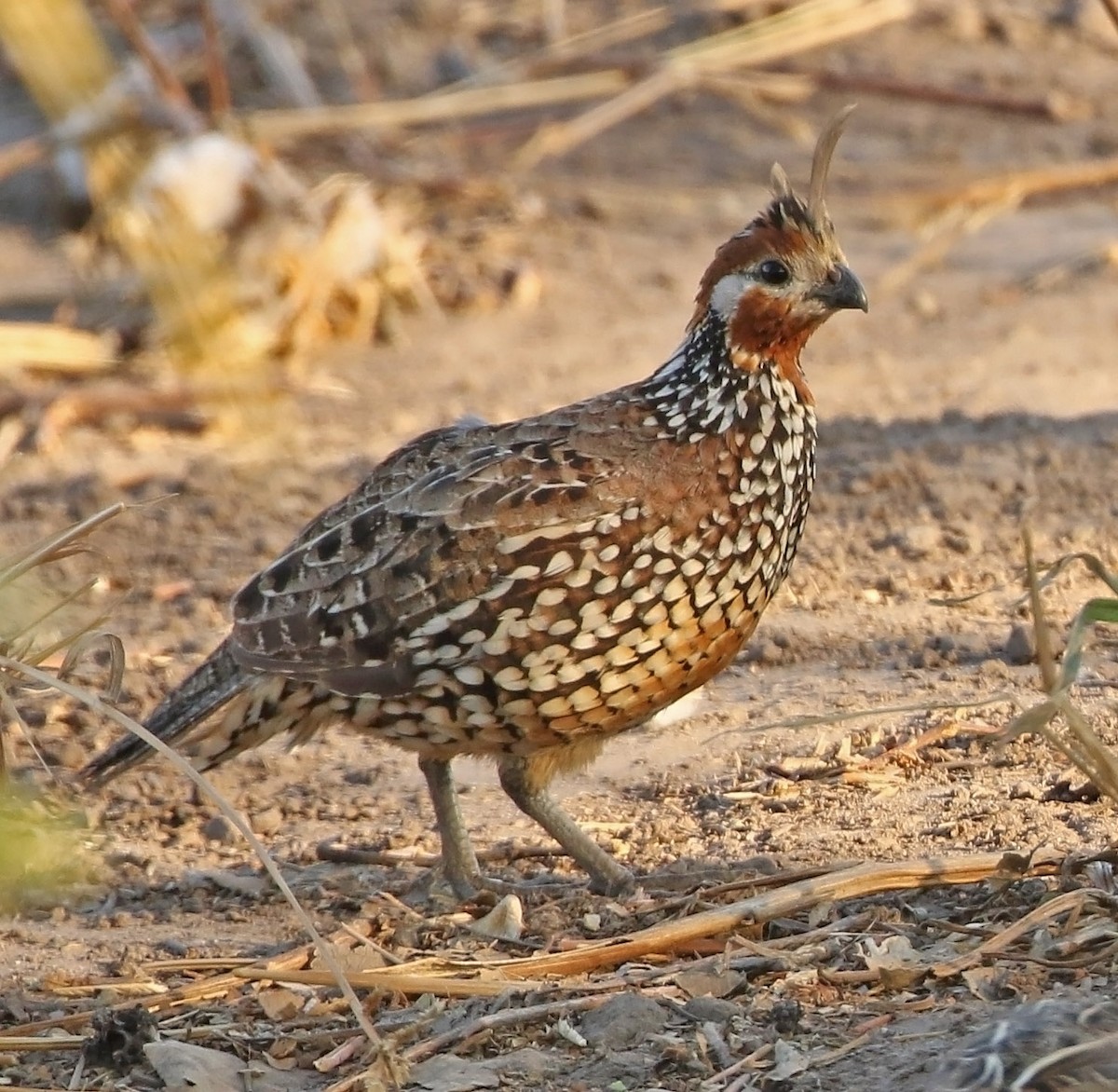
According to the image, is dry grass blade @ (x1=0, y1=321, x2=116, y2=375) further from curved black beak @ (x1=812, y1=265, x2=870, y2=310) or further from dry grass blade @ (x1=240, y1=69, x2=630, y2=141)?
curved black beak @ (x1=812, y1=265, x2=870, y2=310)

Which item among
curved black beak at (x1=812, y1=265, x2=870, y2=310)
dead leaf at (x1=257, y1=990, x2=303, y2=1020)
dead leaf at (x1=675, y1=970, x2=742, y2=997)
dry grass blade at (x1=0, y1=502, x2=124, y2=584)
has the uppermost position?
dry grass blade at (x1=0, y1=502, x2=124, y2=584)

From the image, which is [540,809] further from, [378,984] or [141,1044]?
[141,1044]

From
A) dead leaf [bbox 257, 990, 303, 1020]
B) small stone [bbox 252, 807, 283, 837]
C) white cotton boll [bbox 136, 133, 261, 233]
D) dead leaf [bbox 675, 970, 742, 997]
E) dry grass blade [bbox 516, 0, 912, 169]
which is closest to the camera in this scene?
dead leaf [bbox 675, 970, 742, 997]

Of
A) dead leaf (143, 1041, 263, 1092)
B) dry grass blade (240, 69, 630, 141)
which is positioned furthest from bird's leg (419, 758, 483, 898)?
dry grass blade (240, 69, 630, 141)

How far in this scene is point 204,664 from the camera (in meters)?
4.93

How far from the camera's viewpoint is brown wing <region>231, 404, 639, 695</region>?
4.36 metres

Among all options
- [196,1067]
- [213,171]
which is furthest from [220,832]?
[213,171]

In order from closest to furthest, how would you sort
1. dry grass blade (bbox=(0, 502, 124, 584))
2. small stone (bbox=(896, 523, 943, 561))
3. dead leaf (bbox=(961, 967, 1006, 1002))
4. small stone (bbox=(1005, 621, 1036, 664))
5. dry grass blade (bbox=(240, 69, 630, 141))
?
dry grass blade (bbox=(0, 502, 124, 584)), dead leaf (bbox=(961, 967, 1006, 1002)), small stone (bbox=(1005, 621, 1036, 664)), small stone (bbox=(896, 523, 943, 561)), dry grass blade (bbox=(240, 69, 630, 141))

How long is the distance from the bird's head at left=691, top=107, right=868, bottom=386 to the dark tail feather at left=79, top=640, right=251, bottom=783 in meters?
1.41

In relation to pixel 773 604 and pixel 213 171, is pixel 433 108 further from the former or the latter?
pixel 773 604

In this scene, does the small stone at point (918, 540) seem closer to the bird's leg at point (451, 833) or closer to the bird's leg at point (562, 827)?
the bird's leg at point (562, 827)

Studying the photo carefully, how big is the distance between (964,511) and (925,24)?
6808 mm

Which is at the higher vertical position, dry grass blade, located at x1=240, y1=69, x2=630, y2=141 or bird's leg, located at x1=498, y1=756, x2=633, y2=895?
dry grass blade, located at x1=240, y1=69, x2=630, y2=141

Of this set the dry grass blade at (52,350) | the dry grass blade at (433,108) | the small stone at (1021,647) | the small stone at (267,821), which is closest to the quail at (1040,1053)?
the small stone at (1021,647)
